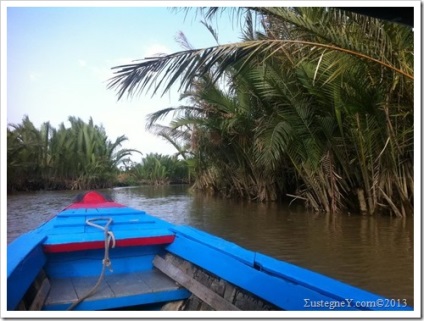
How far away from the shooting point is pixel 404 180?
20.6 ft

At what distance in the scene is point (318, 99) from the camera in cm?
716

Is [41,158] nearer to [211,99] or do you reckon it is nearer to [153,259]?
[211,99]

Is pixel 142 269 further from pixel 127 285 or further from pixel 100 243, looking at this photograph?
pixel 100 243

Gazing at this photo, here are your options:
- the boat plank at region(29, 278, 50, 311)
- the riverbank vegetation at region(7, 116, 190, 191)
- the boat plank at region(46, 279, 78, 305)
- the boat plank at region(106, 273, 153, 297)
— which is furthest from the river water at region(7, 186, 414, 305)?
the riverbank vegetation at region(7, 116, 190, 191)

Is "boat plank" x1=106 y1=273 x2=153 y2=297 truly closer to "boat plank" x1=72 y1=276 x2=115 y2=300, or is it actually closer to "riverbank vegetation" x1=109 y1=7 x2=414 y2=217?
"boat plank" x1=72 y1=276 x2=115 y2=300

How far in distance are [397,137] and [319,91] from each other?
167cm

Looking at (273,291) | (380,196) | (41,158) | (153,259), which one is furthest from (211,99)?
(41,158)

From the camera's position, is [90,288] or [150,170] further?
[150,170]

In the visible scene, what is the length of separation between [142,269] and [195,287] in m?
0.72

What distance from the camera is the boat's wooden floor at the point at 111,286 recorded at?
2.51 metres

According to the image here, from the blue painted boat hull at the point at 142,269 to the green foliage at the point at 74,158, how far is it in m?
12.5

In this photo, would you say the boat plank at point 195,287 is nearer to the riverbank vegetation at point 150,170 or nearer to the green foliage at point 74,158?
the green foliage at point 74,158

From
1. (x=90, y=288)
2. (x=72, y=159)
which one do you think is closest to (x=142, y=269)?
(x=90, y=288)

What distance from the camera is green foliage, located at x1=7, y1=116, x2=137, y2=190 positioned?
52.2ft
